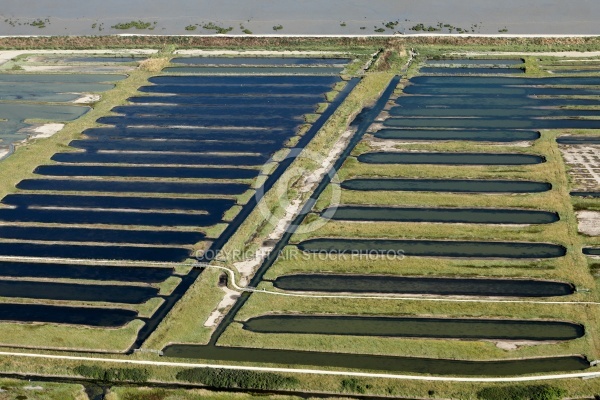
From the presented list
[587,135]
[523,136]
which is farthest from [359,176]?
[587,135]

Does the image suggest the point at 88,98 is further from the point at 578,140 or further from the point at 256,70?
the point at 578,140

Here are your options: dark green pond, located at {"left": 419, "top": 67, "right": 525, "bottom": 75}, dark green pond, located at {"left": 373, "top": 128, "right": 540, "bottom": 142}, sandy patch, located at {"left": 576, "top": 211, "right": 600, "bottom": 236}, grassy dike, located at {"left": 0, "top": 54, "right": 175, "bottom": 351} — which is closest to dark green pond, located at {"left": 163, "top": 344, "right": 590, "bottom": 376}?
grassy dike, located at {"left": 0, "top": 54, "right": 175, "bottom": 351}

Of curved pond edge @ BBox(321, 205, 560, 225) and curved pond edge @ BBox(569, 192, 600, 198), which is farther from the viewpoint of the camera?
curved pond edge @ BBox(569, 192, 600, 198)

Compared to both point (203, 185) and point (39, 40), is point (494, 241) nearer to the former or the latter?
point (203, 185)

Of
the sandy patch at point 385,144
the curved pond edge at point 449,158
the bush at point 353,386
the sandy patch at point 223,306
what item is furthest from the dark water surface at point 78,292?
the sandy patch at point 385,144

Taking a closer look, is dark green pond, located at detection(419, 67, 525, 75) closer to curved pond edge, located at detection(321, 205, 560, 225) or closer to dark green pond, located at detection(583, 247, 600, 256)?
curved pond edge, located at detection(321, 205, 560, 225)

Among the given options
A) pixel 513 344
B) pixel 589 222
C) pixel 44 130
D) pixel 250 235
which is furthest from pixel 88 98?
pixel 513 344

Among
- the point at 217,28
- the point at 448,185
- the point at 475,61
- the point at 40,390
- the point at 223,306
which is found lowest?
the point at 40,390
